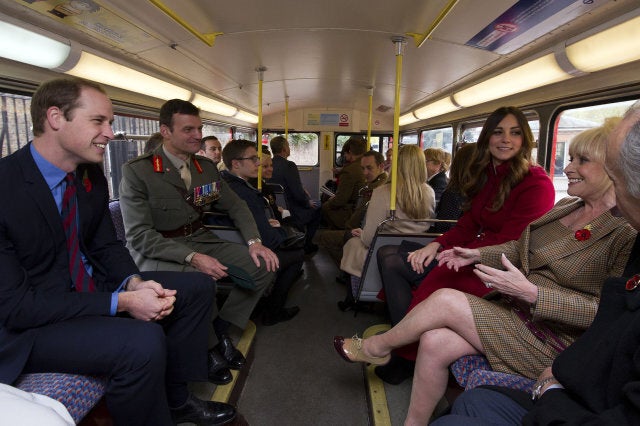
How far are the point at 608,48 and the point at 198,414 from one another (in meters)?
3.32

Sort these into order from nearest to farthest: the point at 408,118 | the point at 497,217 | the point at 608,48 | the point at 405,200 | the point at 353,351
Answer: the point at 353,351 < the point at 608,48 < the point at 497,217 < the point at 405,200 < the point at 408,118

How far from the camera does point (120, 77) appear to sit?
3.47 m

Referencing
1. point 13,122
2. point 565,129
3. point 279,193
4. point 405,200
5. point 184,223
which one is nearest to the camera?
point 13,122

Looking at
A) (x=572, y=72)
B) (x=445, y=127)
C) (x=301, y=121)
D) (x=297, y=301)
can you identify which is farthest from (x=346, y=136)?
(x=572, y=72)

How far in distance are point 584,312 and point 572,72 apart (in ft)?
7.00

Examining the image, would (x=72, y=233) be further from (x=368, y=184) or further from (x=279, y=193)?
(x=279, y=193)

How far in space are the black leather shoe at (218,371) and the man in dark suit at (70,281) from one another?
76cm

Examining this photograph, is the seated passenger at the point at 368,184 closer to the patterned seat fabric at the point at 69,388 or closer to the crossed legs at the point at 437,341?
the crossed legs at the point at 437,341

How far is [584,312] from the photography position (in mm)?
1645

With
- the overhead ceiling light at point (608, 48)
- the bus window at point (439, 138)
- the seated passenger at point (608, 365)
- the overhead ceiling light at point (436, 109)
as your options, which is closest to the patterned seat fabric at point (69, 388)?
the seated passenger at point (608, 365)

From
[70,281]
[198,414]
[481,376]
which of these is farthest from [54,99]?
[481,376]

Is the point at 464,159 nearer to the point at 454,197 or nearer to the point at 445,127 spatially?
the point at 454,197

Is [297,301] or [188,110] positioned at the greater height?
[188,110]

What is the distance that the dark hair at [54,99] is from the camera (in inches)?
68.1
